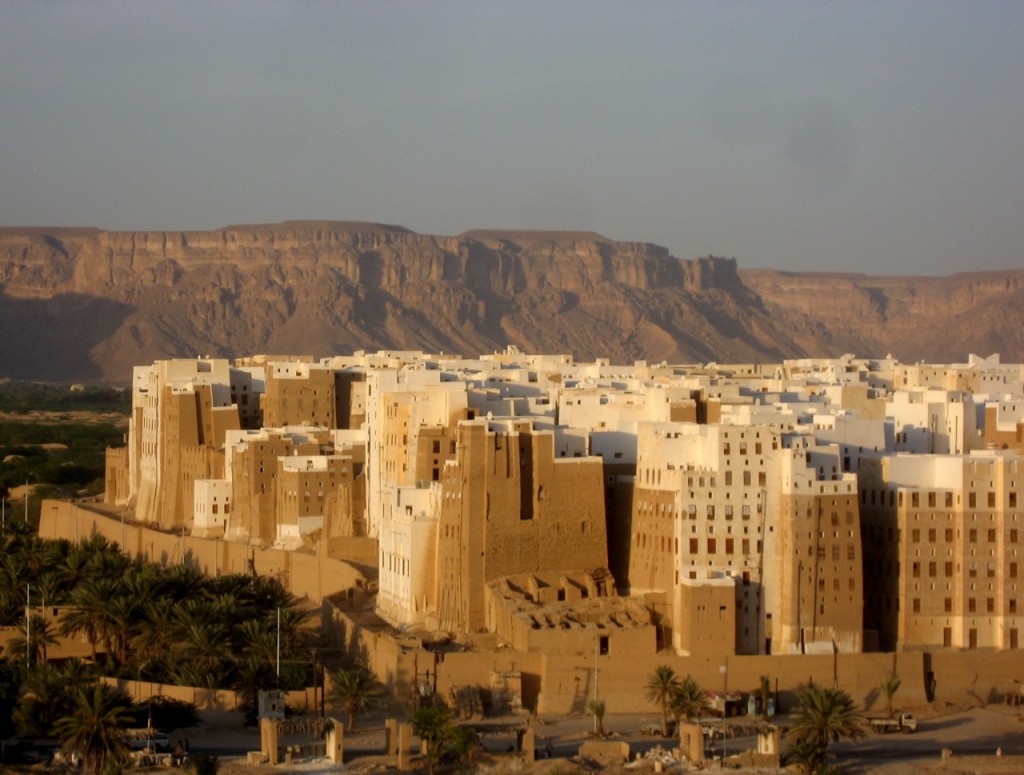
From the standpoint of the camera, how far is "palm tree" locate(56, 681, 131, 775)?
4488 centimetres

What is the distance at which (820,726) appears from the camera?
48.6 metres

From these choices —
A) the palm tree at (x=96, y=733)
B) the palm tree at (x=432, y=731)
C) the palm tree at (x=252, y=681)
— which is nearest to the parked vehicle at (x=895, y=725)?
the palm tree at (x=432, y=731)

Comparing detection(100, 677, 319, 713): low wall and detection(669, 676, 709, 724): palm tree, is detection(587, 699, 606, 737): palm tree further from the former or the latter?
detection(100, 677, 319, 713): low wall

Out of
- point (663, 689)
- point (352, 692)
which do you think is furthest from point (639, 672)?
point (352, 692)

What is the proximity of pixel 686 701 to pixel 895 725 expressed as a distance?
5416mm

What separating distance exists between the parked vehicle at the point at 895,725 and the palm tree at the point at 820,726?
2.40 meters

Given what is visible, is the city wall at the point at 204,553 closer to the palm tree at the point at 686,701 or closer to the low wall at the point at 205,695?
the low wall at the point at 205,695

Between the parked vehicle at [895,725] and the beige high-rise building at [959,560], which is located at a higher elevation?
the beige high-rise building at [959,560]

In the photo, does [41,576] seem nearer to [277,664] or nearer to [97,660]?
[97,660]

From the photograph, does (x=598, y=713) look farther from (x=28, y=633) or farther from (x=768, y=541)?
(x=28, y=633)

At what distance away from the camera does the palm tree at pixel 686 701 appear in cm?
5097

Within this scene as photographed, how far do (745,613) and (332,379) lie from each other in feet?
108

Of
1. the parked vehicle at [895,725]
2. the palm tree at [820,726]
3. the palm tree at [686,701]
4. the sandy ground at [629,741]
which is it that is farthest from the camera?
the parked vehicle at [895,725]

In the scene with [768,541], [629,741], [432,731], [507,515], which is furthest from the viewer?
[507,515]
